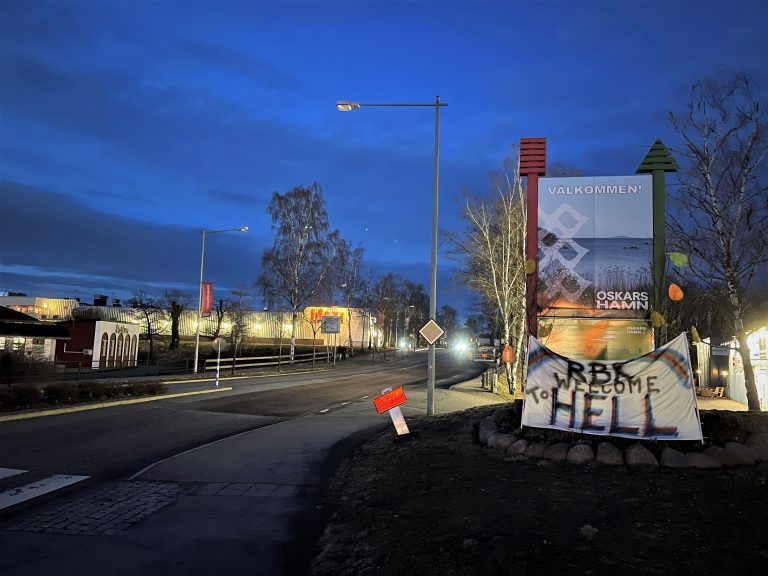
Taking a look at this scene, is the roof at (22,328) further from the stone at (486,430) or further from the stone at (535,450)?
the stone at (535,450)

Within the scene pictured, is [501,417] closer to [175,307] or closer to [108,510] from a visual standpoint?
[108,510]

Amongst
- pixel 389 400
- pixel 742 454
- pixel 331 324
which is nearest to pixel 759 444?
pixel 742 454

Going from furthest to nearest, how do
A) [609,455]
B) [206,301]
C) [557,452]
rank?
1. [206,301]
2. [557,452]
3. [609,455]

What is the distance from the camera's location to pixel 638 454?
6723mm

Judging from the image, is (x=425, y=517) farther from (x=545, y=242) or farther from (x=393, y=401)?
(x=545, y=242)

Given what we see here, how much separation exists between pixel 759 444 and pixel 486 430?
3.58 meters

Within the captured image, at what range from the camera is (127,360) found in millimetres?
38000

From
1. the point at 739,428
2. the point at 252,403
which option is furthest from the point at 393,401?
the point at 252,403

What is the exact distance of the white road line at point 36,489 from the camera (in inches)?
270

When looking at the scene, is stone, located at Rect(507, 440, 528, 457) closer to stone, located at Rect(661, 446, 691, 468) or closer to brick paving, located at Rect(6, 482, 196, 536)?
stone, located at Rect(661, 446, 691, 468)

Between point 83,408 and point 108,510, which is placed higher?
point 108,510

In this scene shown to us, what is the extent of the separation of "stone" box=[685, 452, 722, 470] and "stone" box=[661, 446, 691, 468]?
2.1 inches

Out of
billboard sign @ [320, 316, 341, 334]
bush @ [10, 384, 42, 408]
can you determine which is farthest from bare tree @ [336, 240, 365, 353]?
bush @ [10, 384, 42, 408]

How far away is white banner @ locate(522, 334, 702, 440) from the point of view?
734 cm
